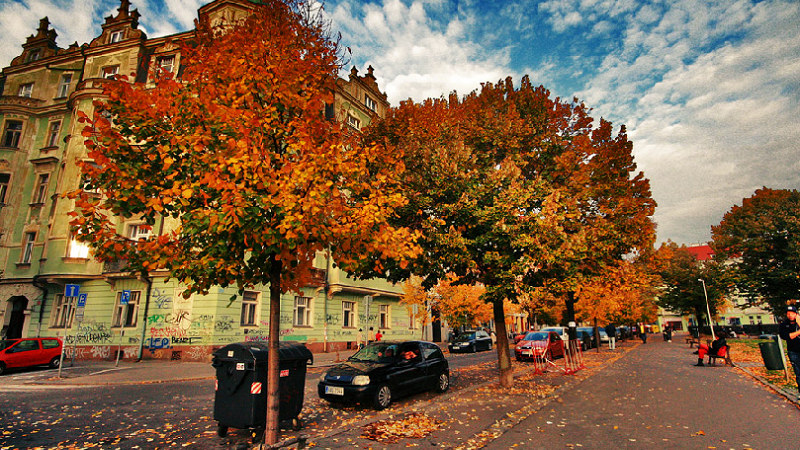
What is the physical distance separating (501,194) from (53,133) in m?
30.8

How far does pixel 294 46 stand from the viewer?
7.03 m

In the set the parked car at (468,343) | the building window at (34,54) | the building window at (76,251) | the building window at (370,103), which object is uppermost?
the building window at (34,54)

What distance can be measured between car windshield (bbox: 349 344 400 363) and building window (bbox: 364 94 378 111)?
25.6 m

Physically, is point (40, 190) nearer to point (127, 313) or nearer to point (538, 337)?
point (127, 313)

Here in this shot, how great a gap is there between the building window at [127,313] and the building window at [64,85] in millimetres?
16077

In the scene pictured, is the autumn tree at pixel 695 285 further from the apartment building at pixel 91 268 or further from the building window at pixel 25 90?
the building window at pixel 25 90

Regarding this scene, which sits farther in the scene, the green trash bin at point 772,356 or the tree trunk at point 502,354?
the green trash bin at point 772,356

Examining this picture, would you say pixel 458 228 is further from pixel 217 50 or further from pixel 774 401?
pixel 774 401

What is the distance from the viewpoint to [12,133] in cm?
2662

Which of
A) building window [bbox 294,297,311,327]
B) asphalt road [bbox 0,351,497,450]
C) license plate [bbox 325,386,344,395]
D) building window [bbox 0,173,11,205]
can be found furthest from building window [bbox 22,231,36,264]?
license plate [bbox 325,386,344,395]

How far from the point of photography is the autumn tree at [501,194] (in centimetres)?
1005

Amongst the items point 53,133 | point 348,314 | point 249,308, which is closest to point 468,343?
point 348,314

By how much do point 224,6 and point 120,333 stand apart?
18.9m

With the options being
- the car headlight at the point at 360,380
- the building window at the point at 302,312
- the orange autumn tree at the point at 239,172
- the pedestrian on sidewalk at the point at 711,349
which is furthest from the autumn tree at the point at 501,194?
the building window at the point at 302,312
